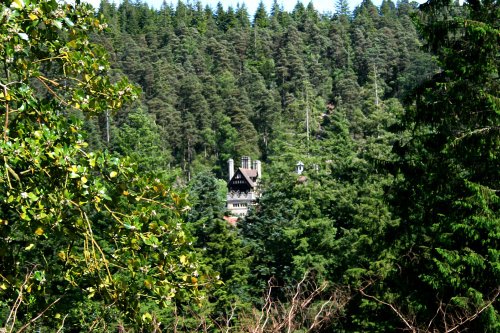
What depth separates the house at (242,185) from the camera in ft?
207

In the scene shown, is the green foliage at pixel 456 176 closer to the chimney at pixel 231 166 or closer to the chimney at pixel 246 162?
the chimney at pixel 246 162

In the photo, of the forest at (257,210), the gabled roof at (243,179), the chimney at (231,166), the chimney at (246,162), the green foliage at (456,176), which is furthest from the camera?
the chimney at (231,166)

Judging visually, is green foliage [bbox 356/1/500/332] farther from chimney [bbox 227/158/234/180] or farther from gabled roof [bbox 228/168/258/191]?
chimney [bbox 227/158/234/180]

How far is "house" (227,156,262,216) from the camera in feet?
207

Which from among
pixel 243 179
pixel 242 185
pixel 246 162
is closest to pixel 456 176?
pixel 243 179

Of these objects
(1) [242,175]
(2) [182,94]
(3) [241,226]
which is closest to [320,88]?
(2) [182,94]

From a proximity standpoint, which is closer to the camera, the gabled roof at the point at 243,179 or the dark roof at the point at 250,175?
the dark roof at the point at 250,175

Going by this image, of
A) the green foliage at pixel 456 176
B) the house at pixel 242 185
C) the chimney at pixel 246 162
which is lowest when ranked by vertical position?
the house at pixel 242 185

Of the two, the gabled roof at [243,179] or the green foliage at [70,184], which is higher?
the green foliage at [70,184]

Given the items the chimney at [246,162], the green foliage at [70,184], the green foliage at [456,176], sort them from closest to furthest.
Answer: the green foliage at [70,184] → the green foliage at [456,176] → the chimney at [246,162]

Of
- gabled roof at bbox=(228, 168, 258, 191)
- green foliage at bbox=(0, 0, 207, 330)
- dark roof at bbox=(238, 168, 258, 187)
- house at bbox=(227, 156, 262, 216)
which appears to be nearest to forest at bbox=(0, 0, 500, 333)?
green foliage at bbox=(0, 0, 207, 330)

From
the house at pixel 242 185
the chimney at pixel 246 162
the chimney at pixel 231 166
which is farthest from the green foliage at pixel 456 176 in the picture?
the chimney at pixel 231 166

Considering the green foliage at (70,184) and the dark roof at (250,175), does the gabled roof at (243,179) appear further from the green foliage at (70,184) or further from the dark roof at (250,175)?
the green foliage at (70,184)

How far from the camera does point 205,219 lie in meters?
29.1
